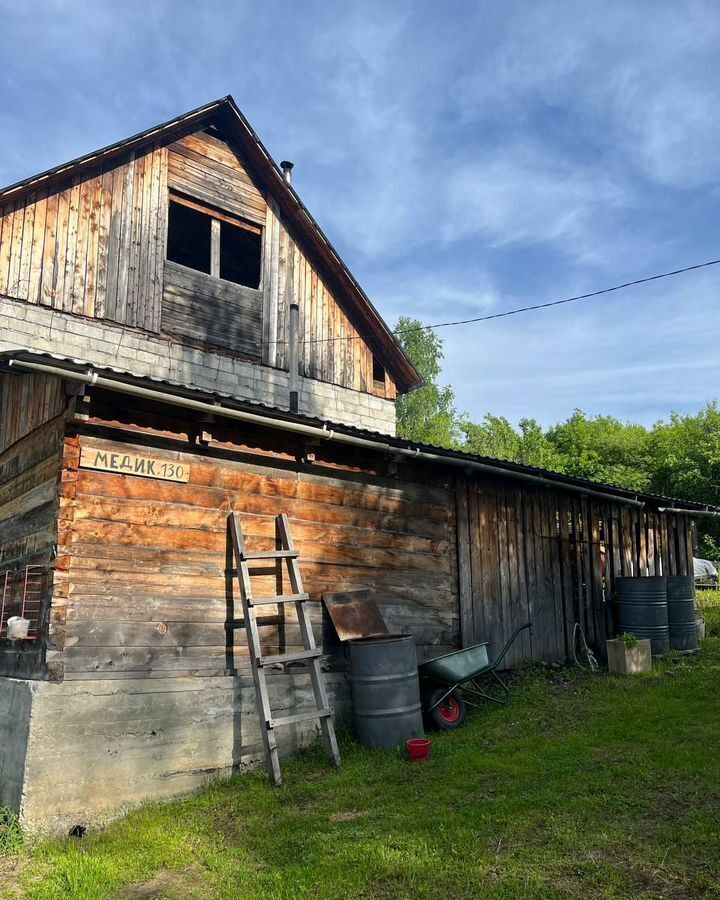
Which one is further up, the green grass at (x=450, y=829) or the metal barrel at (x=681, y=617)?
the metal barrel at (x=681, y=617)

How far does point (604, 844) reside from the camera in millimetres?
4730

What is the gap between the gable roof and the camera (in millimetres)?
11383

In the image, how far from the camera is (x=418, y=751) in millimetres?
6914

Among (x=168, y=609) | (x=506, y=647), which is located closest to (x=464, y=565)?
(x=506, y=647)

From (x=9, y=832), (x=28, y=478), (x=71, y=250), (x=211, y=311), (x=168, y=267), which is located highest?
(x=168, y=267)

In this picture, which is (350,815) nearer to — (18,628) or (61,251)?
(18,628)

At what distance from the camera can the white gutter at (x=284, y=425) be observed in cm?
607

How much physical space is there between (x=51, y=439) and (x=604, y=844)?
5599 mm

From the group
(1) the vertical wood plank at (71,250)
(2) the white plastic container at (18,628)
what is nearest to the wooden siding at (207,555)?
(2) the white plastic container at (18,628)

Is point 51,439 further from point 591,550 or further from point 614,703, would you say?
point 591,550

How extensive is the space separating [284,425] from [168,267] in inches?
209

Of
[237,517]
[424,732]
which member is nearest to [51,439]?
[237,517]

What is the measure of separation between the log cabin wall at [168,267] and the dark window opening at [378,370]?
0.22ft

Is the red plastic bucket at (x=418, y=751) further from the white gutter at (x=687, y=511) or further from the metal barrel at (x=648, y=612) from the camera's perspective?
the white gutter at (x=687, y=511)
